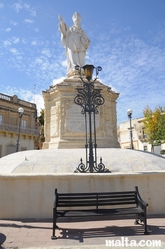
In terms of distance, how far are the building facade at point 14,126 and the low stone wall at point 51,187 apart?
24364mm

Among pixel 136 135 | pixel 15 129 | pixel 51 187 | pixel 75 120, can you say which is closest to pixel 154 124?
pixel 136 135

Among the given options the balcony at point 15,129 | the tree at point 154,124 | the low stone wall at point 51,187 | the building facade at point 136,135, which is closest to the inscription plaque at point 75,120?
the low stone wall at point 51,187

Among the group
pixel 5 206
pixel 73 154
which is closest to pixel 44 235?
pixel 5 206

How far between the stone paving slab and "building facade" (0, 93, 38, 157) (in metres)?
25.4

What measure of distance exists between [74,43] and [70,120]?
212 inches

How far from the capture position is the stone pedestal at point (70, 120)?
10.4 metres

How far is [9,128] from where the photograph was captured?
1216 inches

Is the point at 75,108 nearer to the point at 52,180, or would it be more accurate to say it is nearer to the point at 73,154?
the point at 73,154

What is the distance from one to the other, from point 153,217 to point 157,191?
0.73m

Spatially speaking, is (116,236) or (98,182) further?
(98,182)

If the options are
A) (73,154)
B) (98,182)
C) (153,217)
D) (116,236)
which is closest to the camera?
(116,236)

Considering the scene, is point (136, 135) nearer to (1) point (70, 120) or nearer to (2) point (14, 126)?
(2) point (14, 126)

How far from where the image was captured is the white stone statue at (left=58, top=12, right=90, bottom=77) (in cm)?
1312

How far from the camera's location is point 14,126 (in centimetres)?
3169
